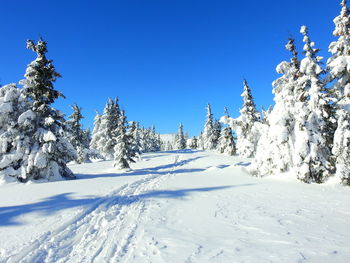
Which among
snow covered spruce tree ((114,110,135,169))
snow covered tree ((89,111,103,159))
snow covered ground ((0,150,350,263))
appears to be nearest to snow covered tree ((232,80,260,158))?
snow covered spruce tree ((114,110,135,169))

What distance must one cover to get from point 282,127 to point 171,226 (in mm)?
12937

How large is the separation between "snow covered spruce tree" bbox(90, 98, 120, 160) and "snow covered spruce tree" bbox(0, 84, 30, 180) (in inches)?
1060

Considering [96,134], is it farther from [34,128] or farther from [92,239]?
[92,239]

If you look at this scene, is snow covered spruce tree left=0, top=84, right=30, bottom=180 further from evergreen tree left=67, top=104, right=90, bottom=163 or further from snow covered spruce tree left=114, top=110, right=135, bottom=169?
evergreen tree left=67, top=104, right=90, bottom=163

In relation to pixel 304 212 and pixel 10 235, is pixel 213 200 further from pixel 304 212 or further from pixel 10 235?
pixel 10 235

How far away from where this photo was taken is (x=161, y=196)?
10758 millimetres

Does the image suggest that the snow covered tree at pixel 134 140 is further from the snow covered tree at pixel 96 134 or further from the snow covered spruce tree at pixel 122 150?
the snow covered tree at pixel 96 134

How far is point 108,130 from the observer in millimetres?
43312

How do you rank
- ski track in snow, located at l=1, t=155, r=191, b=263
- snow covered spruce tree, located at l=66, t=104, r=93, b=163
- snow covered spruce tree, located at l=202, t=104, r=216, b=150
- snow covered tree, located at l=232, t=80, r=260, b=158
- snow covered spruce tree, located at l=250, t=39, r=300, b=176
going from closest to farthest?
ski track in snow, located at l=1, t=155, r=191, b=263 → snow covered spruce tree, located at l=250, t=39, r=300, b=176 → snow covered tree, located at l=232, t=80, r=260, b=158 → snow covered spruce tree, located at l=66, t=104, r=93, b=163 → snow covered spruce tree, located at l=202, t=104, r=216, b=150

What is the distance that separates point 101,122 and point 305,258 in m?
44.4

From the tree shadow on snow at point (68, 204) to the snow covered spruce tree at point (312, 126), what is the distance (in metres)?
8.58

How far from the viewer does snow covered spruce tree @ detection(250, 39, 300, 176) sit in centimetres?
1595

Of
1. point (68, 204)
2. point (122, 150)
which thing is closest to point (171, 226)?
point (68, 204)

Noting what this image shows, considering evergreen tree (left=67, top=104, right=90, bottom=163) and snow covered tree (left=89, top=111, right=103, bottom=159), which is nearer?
evergreen tree (left=67, top=104, right=90, bottom=163)
